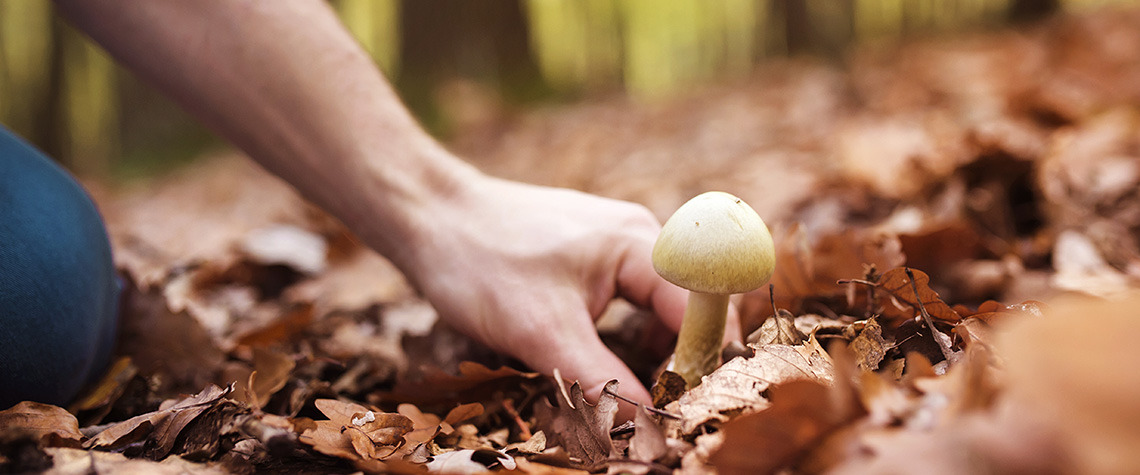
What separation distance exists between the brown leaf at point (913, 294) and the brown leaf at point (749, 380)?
26cm

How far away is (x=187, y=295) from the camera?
2488 mm

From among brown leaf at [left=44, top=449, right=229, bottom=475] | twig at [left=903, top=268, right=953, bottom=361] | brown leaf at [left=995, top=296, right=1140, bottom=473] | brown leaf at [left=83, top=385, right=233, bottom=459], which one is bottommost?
brown leaf at [left=83, top=385, right=233, bottom=459]

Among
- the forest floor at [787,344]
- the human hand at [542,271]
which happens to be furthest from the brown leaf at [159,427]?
the human hand at [542,271]

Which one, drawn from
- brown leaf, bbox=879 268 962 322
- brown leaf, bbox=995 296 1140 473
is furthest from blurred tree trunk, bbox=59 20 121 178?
brown leaf, bbox=995 296 1140 473

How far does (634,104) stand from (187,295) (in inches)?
248

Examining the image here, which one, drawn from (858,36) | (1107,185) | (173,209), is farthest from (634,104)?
(1107,185)

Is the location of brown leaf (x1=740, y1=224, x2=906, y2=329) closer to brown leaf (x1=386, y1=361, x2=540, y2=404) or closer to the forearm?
brown leaf (x1=386, y1=361, x2=540, y2=404)

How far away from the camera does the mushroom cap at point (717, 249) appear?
107 cm

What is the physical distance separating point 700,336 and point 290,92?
3.73 ft

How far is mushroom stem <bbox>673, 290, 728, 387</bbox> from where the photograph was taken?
4.08 ft

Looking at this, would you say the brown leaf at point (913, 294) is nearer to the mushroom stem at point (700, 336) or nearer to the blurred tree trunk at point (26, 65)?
the mushroom stem at point (700, 336)

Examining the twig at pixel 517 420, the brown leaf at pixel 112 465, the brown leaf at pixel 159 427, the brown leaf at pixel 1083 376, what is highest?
the brown leaf at pixel 1083 376

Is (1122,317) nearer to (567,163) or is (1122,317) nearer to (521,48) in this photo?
(567,163)

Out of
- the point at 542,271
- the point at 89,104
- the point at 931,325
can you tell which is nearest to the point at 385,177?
the point at 542,271
